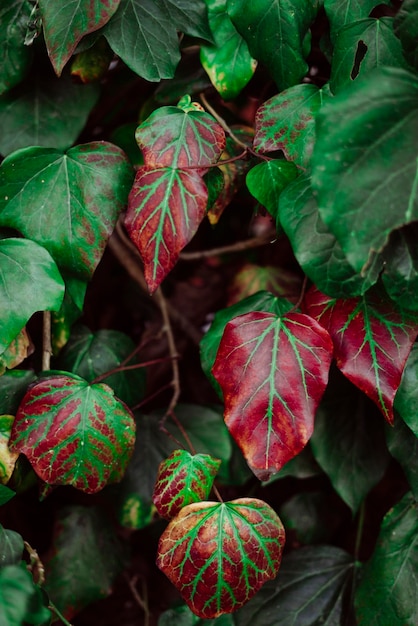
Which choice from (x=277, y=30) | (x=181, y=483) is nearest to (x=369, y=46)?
(x=277, y=30)

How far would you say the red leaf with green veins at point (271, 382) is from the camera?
2.71 ft

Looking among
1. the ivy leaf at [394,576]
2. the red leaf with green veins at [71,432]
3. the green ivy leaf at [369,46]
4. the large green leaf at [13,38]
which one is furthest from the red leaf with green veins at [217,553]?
the large green leaf at [13,38]

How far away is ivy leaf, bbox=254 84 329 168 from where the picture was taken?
93cm

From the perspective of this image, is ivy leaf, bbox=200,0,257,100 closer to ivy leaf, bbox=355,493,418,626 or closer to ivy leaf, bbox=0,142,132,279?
ivy leaf, bbox=0,142,132,279

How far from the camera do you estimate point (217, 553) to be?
2.73ft

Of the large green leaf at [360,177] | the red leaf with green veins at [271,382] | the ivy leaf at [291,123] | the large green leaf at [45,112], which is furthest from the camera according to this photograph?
the large green leaf at [45,112]

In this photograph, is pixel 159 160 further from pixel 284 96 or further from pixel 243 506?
pixel 243 506

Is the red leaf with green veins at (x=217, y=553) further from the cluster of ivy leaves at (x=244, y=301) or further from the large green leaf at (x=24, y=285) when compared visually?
the large green leaf at (x=24, y=285)

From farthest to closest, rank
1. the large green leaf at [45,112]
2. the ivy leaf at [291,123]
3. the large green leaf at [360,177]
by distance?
1. the large green leaf at [45,112]
2. the ivy leaf at [291,123]
3. the large green leaf at [360,177]

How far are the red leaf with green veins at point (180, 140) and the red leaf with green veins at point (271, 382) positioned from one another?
0.24m

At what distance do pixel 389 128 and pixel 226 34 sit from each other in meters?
0.43

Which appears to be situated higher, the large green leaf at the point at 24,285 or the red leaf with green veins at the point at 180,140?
the red leaf with green veins at the point at 180,140

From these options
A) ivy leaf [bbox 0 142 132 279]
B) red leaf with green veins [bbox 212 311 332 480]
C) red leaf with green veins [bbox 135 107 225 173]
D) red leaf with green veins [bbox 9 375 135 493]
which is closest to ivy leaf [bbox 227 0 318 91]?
red leaf with green veins [bbox 135 107 225 173]

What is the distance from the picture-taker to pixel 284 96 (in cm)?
97
